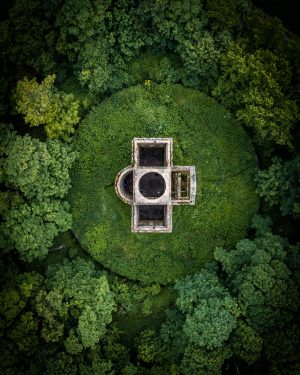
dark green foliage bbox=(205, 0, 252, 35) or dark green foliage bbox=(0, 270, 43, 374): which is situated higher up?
dark green foliage bbox=(205, 0, 252, 35)

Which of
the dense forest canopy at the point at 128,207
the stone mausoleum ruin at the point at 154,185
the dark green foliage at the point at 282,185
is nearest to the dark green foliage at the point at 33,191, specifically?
the dense forest canopy at the point at 128,207

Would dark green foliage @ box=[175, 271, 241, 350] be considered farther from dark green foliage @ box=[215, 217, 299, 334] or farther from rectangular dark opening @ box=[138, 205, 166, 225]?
rectangular dark opening @ box=[138, 205, 166, 225]

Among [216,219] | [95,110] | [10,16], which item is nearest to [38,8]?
[10,16]

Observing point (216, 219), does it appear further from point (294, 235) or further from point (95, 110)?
point (95, 110)

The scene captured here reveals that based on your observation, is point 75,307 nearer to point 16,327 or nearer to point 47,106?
point 16,327

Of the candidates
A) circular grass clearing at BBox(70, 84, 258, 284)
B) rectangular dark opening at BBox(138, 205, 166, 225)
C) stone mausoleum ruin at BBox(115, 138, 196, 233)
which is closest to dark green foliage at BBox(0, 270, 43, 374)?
circular grass clearing at BBox(70, 84, 258, 284)

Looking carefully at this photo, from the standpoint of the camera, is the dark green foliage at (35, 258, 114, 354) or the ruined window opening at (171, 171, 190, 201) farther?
the ruined window opening at (171, 171, 190, 201)

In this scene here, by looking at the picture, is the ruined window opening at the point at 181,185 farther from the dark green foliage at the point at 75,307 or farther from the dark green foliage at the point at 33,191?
the dark green foliage at the point at 75,307
